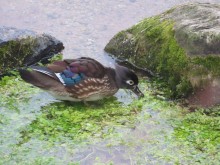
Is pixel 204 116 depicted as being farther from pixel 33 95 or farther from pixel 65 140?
pixel 33 95

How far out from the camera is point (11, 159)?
6227 millimetres

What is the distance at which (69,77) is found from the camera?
7.40 m

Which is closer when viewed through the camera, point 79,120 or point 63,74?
point 79,120

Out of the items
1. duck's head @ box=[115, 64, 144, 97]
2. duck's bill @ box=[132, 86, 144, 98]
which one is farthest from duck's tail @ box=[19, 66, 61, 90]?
duck's bill @ box=[132, 86, 144, 98]

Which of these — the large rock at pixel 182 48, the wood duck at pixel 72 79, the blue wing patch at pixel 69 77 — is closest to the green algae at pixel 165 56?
the large rock at pixel 182 48

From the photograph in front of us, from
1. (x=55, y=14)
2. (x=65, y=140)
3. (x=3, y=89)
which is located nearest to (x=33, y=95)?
(x=3, y=89)

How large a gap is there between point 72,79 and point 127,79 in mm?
803

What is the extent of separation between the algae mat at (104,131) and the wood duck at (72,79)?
17cm

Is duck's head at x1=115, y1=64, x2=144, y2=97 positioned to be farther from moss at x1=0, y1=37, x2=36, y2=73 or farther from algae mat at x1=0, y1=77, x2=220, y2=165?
moss at x1=0, y1=37, x2=36, y2=73

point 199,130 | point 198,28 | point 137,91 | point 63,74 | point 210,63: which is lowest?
point 199,130

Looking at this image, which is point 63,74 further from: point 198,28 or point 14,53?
point 198,28

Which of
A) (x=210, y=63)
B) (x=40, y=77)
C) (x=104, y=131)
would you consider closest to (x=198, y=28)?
(x=210, y=63)

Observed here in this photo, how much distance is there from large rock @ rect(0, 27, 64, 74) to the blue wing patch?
1524 millimetres

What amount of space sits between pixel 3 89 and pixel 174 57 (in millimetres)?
2402
